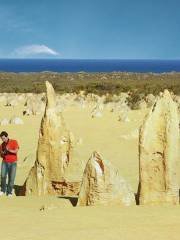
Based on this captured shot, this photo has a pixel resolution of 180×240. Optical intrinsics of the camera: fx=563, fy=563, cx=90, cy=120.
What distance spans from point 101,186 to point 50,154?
201cm

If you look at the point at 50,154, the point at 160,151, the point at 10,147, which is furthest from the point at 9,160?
the point at 160,151

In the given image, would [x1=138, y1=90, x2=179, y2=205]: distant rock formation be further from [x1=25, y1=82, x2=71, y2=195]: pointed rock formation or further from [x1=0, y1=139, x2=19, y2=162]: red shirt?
[x1=0, y1=139, x2=19, y2=162]: red shirt

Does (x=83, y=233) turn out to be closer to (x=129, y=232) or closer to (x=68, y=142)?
(x=129, y=232)

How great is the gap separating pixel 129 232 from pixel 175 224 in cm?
93

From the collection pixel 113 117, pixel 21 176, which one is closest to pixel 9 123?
pixel 113 117

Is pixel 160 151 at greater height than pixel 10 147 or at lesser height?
greater

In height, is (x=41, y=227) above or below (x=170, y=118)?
below

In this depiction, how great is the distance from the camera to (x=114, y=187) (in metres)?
10.1

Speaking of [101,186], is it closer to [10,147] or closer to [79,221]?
[79,221]

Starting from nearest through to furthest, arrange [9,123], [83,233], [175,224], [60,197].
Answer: [83,233] → [175,224] → [60,197] → [9,123]

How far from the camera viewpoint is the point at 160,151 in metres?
10.0

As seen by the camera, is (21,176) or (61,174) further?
(21,176)

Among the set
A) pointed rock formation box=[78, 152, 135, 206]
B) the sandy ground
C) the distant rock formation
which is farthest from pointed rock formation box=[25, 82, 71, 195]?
the distant rock formation

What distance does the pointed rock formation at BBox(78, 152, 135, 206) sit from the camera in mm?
9922
